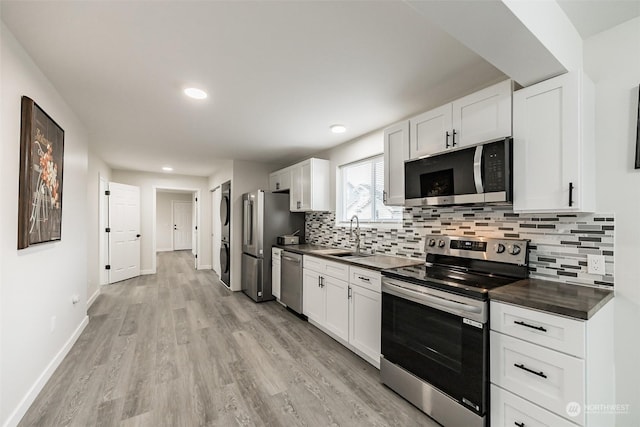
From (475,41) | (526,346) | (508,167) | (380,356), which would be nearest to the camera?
(475,41)

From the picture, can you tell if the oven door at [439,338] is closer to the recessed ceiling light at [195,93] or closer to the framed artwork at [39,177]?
the recessed ceiling light at [195,93]

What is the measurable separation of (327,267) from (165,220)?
920cm

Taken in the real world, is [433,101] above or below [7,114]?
above

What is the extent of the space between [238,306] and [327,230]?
1.77m

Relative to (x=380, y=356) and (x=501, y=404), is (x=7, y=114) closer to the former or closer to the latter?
(x=380, y=356)

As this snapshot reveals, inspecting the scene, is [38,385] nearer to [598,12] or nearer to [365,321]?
[365,321]

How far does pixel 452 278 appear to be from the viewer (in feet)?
6.09

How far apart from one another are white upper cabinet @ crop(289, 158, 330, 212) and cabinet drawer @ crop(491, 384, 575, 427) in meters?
2.83

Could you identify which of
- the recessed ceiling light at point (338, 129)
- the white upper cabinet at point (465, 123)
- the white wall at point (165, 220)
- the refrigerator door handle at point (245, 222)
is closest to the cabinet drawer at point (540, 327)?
the white upper cabinet at point (465, 123)

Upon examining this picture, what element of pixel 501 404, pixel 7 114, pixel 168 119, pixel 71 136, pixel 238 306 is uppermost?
pixel 168 119

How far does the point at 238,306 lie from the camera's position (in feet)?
13.4

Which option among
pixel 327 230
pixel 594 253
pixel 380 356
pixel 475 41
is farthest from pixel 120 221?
pixel 594 253

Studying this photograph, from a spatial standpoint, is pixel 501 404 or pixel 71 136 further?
pixel 71 136

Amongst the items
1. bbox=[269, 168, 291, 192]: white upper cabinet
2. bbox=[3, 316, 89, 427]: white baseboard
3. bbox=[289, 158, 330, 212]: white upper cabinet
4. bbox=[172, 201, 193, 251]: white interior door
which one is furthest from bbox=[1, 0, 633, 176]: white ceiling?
bbox=[172, 201, 193, 251]: white interior door
